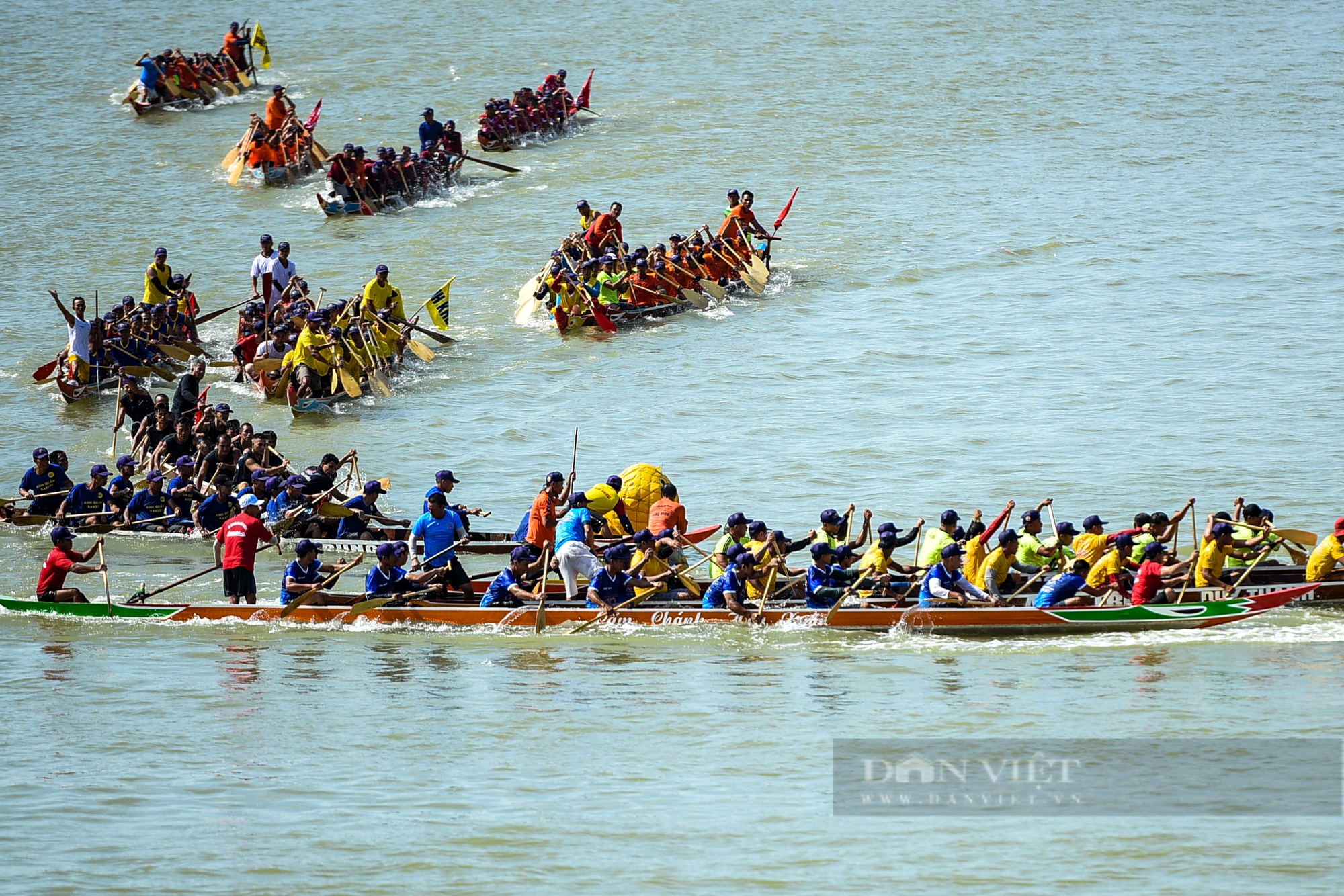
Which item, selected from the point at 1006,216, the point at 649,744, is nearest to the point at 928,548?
the point at 649,744

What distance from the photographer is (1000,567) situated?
15414 millimetres

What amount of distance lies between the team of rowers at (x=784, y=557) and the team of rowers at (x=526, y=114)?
68.9ft

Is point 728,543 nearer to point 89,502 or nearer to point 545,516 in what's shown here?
point 545,516

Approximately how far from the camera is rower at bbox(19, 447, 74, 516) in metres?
20.0

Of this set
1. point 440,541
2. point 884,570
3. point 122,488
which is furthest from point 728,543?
point 122,488

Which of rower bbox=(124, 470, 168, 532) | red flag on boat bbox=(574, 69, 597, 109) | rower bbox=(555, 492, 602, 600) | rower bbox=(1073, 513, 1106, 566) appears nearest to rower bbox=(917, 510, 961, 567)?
rower bbox=(1073, 513, 1106, 566)

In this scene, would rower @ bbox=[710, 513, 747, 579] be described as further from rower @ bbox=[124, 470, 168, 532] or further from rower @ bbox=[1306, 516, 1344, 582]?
rower @ bbox=[124, 470, 168, 532]

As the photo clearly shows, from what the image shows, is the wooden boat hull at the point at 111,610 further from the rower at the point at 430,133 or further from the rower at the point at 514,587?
the rower at the point at 430,133

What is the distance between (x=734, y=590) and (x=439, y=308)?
12303 millimetres

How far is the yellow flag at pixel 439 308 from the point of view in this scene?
26.0 metres

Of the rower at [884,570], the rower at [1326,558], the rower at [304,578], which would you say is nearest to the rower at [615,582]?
the rower at [884,570]

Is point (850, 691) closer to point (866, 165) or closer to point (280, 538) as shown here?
point (280, 538)

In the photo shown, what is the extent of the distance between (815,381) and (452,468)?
20.9 ft
